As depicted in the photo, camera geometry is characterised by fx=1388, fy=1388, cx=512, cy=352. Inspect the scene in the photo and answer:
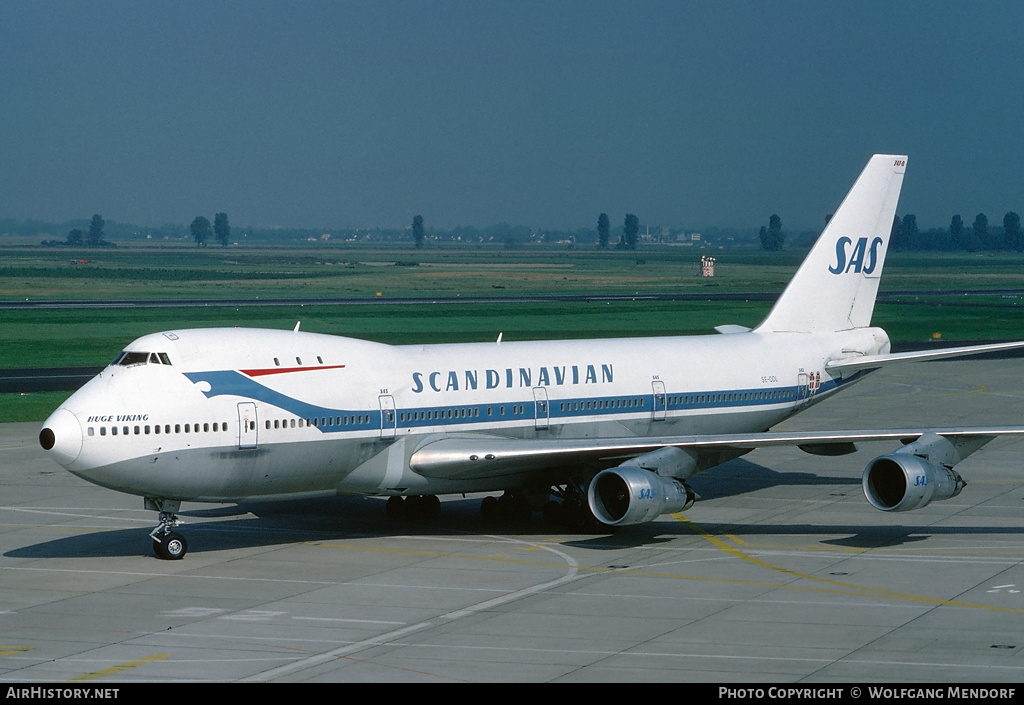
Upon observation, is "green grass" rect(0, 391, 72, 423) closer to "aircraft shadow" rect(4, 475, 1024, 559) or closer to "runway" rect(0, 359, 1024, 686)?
"runway" rect(0, 359, 1024, 686)

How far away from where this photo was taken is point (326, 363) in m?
31.9

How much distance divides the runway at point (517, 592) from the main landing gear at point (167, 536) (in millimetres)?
336

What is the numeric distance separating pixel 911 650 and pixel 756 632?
2654mm

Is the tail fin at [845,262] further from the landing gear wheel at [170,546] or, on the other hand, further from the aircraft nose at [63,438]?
the aircraft nose at [63,438]

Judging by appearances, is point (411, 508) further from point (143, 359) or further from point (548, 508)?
point (143, 359)

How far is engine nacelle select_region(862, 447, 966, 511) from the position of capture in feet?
103

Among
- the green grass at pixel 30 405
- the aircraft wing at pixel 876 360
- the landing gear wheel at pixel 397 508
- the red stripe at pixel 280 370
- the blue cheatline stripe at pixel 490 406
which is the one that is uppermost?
the red stripe at pixel 280 370

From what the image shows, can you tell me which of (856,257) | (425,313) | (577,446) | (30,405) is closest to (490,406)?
→ (577,446)

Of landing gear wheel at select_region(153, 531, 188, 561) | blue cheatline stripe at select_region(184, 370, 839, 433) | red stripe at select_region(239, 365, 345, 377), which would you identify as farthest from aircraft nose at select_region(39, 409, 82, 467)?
red stripe at select_region(239, 365, 345, 377)

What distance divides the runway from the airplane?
1339 millimetres

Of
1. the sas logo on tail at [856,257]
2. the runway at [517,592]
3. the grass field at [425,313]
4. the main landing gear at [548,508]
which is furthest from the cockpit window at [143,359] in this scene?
the grass field at [425,313]

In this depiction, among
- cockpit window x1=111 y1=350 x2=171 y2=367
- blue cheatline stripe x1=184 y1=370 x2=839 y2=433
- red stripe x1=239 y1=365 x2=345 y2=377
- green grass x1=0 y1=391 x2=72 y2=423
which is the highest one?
cockpit window x1=111 y1=350 x2=171 y2=367

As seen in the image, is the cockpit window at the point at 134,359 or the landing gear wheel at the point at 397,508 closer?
the cockpit window at the point at 134,359

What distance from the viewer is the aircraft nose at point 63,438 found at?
92.6ft
